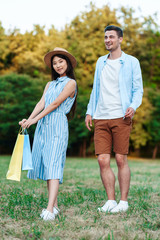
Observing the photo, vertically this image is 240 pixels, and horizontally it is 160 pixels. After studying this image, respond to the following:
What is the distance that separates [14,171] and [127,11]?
25552 mm

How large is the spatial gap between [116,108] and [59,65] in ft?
2.67

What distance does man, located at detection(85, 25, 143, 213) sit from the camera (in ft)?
11.7

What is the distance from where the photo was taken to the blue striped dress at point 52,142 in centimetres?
329

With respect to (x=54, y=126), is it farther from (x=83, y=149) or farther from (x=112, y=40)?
(x=83, y=149)

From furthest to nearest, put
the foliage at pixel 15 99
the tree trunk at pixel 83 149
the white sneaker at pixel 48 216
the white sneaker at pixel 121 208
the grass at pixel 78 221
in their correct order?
1. the tree trunk at pixel 83 149
2. the foliage at pixel 15 99
3. the white sneaker at pixel 121 208
4. the white sneaker at pixel 48 216
5. the grass at pixel 78 221

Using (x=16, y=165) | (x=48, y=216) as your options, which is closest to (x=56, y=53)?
(x=16, y=165)

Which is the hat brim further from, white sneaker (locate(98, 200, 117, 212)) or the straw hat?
white sneaker (locate(98, 200, 117, 212))

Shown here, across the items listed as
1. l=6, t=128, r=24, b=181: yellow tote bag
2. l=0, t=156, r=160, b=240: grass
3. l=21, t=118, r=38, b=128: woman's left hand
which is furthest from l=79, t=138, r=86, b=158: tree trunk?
l=6, t=128, r=24, b=181: yellow tote bag

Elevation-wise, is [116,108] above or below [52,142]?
above

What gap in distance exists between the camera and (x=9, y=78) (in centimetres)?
2114

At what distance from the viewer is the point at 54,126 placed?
336 cm

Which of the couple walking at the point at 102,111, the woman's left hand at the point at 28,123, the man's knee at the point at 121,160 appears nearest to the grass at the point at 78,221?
Result: the couple walking at the point at 102,111

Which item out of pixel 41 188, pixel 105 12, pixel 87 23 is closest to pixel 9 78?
pixel 87 23

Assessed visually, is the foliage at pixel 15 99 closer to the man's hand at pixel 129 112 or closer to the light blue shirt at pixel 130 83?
the light blue shirt at pixel 130 83
